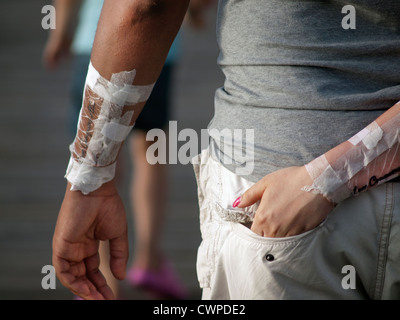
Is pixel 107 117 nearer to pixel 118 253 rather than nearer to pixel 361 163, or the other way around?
pixel 118 253

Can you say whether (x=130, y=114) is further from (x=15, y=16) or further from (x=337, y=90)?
(x=15, y=16)

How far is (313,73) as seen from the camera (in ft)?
4.01

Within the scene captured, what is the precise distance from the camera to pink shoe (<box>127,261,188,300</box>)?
10.1ft

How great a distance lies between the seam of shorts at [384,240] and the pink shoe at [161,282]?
195 cm

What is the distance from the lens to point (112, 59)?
1.33m

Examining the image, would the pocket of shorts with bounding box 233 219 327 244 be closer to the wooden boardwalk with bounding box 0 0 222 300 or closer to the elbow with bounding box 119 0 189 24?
the elbow with bounding box 119 0 189 24

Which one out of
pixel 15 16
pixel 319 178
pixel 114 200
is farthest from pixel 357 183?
pixel 15 16

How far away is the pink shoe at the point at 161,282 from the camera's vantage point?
10.1 ft

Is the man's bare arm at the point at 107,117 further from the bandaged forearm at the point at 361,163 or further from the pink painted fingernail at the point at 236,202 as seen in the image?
the bandaged forearm at the point at 361,163

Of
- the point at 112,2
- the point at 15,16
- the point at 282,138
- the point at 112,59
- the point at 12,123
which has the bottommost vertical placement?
the point at 12,123

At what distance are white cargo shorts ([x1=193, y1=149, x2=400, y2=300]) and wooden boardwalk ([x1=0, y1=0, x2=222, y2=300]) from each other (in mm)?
1912

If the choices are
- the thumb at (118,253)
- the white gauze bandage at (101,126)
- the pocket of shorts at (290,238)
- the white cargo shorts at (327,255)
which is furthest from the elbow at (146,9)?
the thumb at (118,253)

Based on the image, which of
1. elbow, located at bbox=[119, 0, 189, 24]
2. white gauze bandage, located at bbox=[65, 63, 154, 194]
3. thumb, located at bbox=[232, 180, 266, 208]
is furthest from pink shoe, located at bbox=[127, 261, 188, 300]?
elbow, located at bbox=[119, 0, 189, 24]

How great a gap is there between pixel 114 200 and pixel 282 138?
0.54 meters
